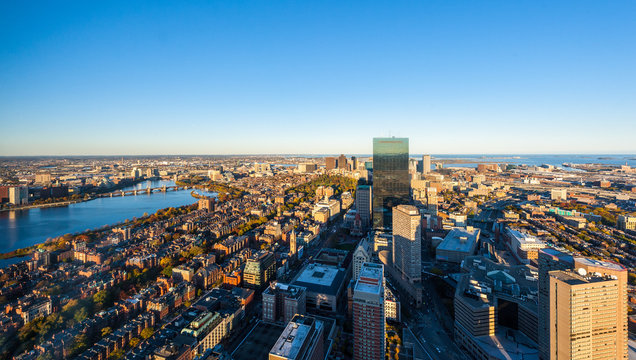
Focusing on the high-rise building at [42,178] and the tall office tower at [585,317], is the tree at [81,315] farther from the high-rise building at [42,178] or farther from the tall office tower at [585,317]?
the high-rise building at [42,178]

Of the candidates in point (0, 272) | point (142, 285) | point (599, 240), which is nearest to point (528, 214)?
point (599, 240)

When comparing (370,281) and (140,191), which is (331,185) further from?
(370,281)

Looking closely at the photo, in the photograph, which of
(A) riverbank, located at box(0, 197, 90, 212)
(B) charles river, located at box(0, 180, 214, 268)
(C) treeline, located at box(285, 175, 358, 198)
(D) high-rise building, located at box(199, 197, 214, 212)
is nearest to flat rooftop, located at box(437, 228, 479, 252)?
(C) treeline, located at box(285, 175, 358, 198)

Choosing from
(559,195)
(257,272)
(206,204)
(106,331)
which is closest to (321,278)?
(257,272)

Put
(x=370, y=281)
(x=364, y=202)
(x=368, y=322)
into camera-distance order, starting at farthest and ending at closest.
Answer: (x=364, y=202) → (x=370, y=281) → (x=368, y=322)

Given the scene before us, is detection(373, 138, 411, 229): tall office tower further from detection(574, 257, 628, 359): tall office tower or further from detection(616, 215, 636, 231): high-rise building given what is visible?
detection(574, 257, 628, 359): tall office tower

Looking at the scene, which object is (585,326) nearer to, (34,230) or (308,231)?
(308,231)

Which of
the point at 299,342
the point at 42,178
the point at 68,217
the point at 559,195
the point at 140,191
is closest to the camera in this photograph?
the point at 299,342
